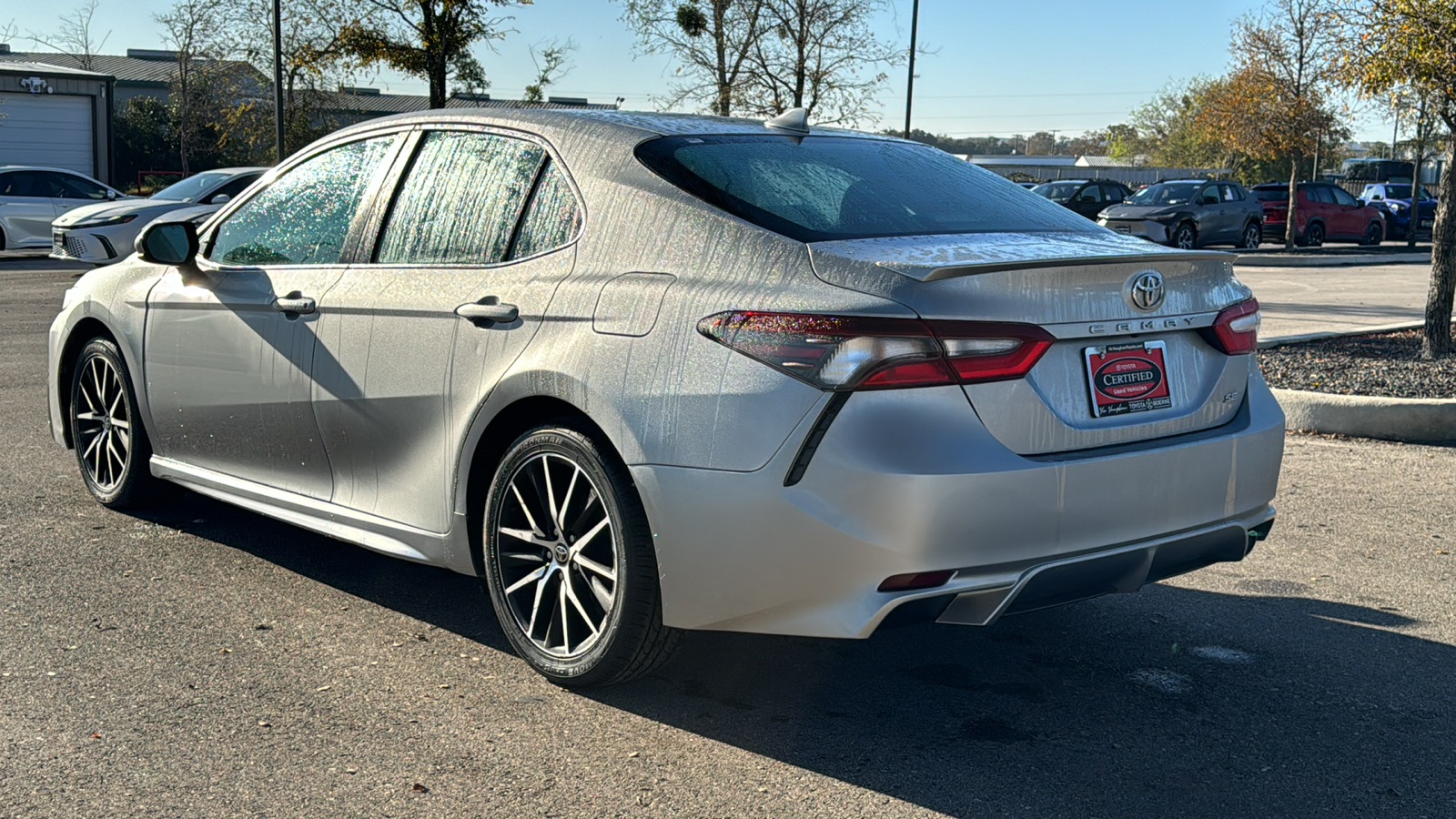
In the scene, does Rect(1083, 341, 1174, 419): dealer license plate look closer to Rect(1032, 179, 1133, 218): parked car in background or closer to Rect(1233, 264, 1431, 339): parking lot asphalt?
Rect(1233, 264, 1431, 339): parking lot asphalt

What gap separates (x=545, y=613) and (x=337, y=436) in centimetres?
104

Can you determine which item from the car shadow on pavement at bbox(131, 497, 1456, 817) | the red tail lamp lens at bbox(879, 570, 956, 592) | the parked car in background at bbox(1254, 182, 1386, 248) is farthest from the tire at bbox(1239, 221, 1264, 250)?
the red tail lamp lens at bbox(879, 570, 956, 592)

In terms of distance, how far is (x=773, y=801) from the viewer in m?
3.21

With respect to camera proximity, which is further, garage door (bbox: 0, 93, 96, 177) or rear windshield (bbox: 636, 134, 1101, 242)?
garage door (bbox: 0, 93, 96, 177)

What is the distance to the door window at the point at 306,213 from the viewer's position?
15.2 feet

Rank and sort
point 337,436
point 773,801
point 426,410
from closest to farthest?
point 773,801 < point 426,410 < point 337,436

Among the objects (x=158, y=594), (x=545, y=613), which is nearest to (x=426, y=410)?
(x=545, y=613)

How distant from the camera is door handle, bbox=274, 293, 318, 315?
4543 millimetres

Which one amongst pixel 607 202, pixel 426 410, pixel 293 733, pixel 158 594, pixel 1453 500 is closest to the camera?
pixel 293 733

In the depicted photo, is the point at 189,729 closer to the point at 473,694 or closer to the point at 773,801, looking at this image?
the point at 473,694

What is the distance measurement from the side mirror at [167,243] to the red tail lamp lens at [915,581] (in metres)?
3.14

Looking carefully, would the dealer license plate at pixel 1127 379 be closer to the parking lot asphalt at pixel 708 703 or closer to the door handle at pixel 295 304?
the parking lot asphalt at pixel 708 703

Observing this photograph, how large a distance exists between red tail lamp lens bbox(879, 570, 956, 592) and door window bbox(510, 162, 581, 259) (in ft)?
4.49

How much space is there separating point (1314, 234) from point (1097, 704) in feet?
107
